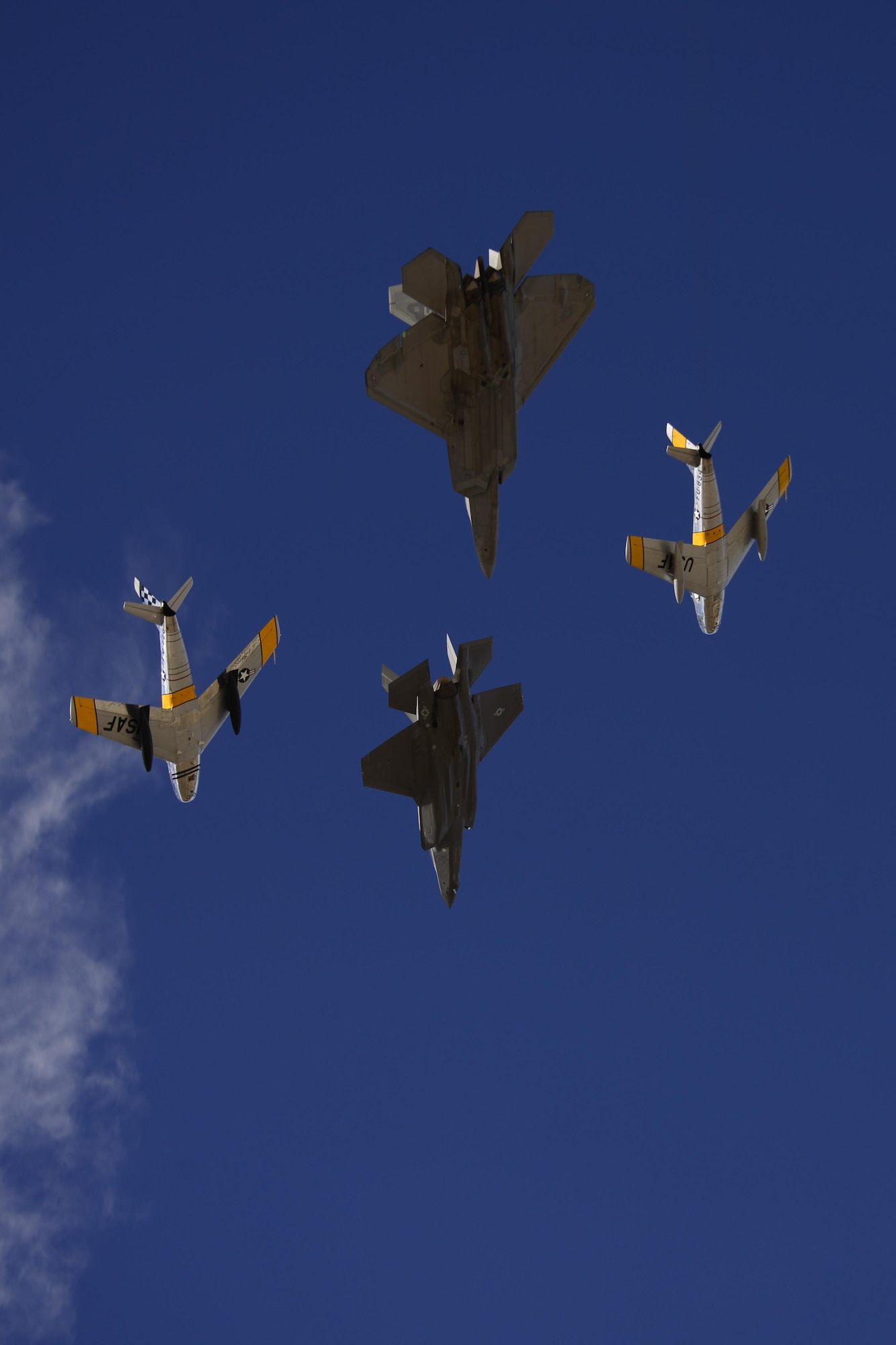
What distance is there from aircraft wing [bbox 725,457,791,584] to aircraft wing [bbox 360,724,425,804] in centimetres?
1330

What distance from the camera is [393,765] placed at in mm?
41531

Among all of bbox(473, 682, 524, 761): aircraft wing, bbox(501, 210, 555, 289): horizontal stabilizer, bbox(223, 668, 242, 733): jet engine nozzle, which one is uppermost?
bbox(501, 210, 555, 289): horizontal stabilizer

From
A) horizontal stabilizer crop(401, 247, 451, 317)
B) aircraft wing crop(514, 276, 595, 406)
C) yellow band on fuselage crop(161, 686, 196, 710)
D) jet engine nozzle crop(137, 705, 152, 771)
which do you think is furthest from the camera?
yellow band on fuselage crop(161, 686, 196, 710)

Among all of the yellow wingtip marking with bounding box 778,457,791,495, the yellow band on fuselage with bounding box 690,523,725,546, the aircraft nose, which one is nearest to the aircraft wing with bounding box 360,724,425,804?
the aircraft nose

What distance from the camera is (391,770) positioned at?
136 feet

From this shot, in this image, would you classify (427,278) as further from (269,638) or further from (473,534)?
(269,638)

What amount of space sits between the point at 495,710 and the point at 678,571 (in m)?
7.88

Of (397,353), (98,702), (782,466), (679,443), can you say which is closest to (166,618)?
(98,702)

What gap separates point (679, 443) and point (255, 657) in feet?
53.0

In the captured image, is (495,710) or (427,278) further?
(495,710)

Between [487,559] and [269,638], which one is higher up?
[269,638]

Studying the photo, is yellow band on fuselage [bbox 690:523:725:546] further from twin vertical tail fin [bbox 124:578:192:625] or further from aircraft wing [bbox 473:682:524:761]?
twin vertical tail fin [bbox 124:578:192:625]

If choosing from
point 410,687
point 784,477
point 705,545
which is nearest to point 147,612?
point 410,687

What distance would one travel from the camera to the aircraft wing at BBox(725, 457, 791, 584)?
4691 centimetres
